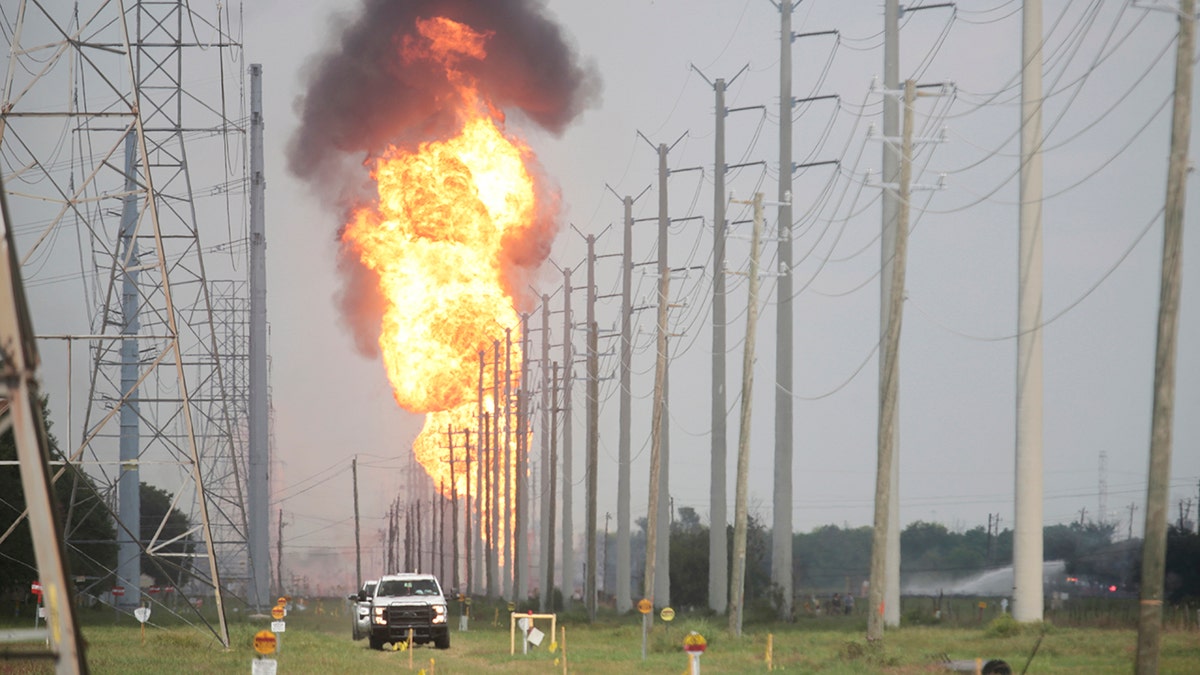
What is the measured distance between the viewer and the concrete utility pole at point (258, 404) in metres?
61.8

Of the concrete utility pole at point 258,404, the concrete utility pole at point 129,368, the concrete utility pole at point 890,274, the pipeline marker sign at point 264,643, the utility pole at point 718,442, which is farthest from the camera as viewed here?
the utility pole at point 718,442

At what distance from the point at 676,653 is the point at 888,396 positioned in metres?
11.0

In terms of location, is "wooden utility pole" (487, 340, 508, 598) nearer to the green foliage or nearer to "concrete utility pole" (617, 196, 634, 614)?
"concrete utility pole" (617, 196, 634, 614)

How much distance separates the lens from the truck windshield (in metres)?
51.8

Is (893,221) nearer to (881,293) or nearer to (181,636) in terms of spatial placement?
(881,293)

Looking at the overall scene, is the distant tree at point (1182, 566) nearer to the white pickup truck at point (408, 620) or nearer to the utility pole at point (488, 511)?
the white pickup truck at point (408, 620)

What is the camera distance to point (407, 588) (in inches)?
2062

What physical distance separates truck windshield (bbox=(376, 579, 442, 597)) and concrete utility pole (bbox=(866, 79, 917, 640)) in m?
19.4

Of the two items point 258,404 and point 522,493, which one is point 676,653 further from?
point 522,493

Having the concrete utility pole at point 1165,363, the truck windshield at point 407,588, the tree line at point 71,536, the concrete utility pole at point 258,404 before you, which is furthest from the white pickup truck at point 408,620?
the concrete utility pole at point 1165,363

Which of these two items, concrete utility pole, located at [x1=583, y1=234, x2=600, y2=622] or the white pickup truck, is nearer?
the white pickup truck

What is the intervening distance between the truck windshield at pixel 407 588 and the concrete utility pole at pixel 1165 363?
33895 mm

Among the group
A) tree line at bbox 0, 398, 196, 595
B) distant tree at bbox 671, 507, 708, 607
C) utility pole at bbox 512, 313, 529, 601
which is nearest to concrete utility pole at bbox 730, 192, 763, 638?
tree line at bbox 0, 398, 196, 595

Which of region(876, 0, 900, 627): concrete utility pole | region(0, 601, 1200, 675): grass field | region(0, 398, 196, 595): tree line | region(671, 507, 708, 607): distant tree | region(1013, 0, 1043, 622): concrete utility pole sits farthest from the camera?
region(671, 507, 708, 607): distant tree
